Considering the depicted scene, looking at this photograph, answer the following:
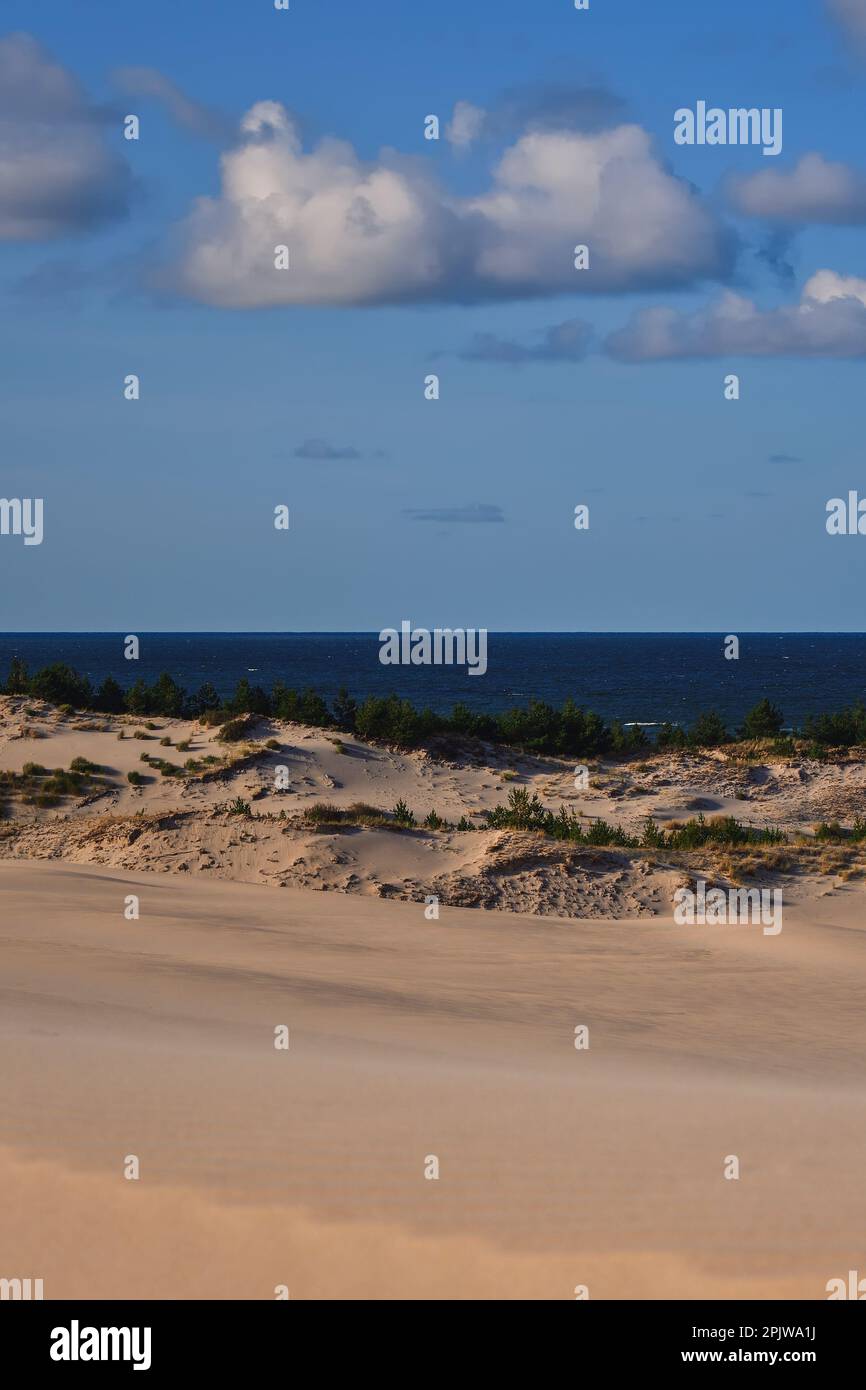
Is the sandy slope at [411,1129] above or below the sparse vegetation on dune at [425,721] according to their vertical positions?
below

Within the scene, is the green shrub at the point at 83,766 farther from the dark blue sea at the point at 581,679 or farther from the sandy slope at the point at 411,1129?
the dark blue sea at the point at 581,679

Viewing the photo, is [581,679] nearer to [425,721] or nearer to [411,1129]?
[425,721]

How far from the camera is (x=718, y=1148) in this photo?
793 centimetres

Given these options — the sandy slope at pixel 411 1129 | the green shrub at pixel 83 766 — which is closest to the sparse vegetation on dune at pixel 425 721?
the green shrub at pixel 83 766

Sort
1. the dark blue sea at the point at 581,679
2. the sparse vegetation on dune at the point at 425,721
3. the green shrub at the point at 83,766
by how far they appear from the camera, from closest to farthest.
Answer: the green shrub at the point at 83,766 → the sparse vegetation on dune at the point at 425,721 → the dark blue sea at the point at 581,679

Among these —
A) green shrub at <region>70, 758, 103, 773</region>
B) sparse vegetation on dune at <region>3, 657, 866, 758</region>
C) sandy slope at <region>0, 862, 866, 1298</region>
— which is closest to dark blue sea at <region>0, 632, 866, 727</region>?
sparse vegetation on dune at <region>3, 657, 866, 758</region>

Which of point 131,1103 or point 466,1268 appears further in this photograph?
point 131,1103

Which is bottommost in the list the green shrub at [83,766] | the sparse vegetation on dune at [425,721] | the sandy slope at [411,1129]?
the sandy slope at [411,1129]

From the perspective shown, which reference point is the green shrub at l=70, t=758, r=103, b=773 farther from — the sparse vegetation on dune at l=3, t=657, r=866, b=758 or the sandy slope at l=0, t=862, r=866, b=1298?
the sandy slope at l=0, t=862, r=866, b=1298

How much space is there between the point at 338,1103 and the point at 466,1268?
2.31 meters

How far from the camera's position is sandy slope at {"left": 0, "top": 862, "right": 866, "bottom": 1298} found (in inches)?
249

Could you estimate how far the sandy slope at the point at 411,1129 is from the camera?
6336 millimetres
